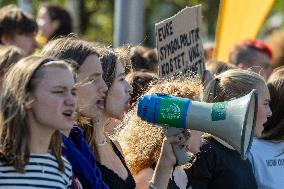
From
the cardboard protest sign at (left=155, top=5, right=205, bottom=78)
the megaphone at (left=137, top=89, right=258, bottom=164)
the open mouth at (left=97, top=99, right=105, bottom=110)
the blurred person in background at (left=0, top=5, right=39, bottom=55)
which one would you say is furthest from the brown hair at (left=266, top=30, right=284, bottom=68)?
the megaphone at (left=137, top=89, right=258, bottom=164)

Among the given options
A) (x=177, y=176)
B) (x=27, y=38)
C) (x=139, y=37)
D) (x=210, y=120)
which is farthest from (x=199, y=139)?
(x=139, y=37)

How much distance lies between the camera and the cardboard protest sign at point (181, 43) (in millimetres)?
5551

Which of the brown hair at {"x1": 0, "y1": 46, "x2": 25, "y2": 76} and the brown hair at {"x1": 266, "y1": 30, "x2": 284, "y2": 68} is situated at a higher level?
the brown hair at {"x1": 266, "y1": 30, "x2": 284, "y2": 68}

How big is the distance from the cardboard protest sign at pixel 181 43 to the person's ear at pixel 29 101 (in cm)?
198

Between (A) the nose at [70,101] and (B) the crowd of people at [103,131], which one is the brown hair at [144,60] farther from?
(A) the nose at [70,101]

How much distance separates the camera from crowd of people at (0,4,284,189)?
3.51 m

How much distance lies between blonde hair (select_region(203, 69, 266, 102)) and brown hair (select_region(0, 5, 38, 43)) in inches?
89.4

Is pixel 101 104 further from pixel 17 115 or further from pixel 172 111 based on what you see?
pixel 17 115

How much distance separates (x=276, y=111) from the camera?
5.82 meters

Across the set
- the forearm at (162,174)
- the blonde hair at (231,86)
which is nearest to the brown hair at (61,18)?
the blonde hair at (231,86)

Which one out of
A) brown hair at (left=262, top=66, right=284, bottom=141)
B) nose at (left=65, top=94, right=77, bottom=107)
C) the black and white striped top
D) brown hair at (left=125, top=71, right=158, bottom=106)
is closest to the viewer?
the black and white striped top

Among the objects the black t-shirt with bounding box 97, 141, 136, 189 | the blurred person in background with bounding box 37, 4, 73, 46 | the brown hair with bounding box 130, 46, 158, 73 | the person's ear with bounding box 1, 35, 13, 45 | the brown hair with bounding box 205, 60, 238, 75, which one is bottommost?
the black t-shirt with bounding box 97, 141, 136, 189

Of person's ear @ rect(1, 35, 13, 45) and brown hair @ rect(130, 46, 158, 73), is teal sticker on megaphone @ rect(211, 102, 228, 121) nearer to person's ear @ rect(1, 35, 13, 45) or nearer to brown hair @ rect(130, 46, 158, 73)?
person's ear @ rect(1, 35, 13, 45)

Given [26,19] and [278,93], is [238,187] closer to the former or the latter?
[278,93]
